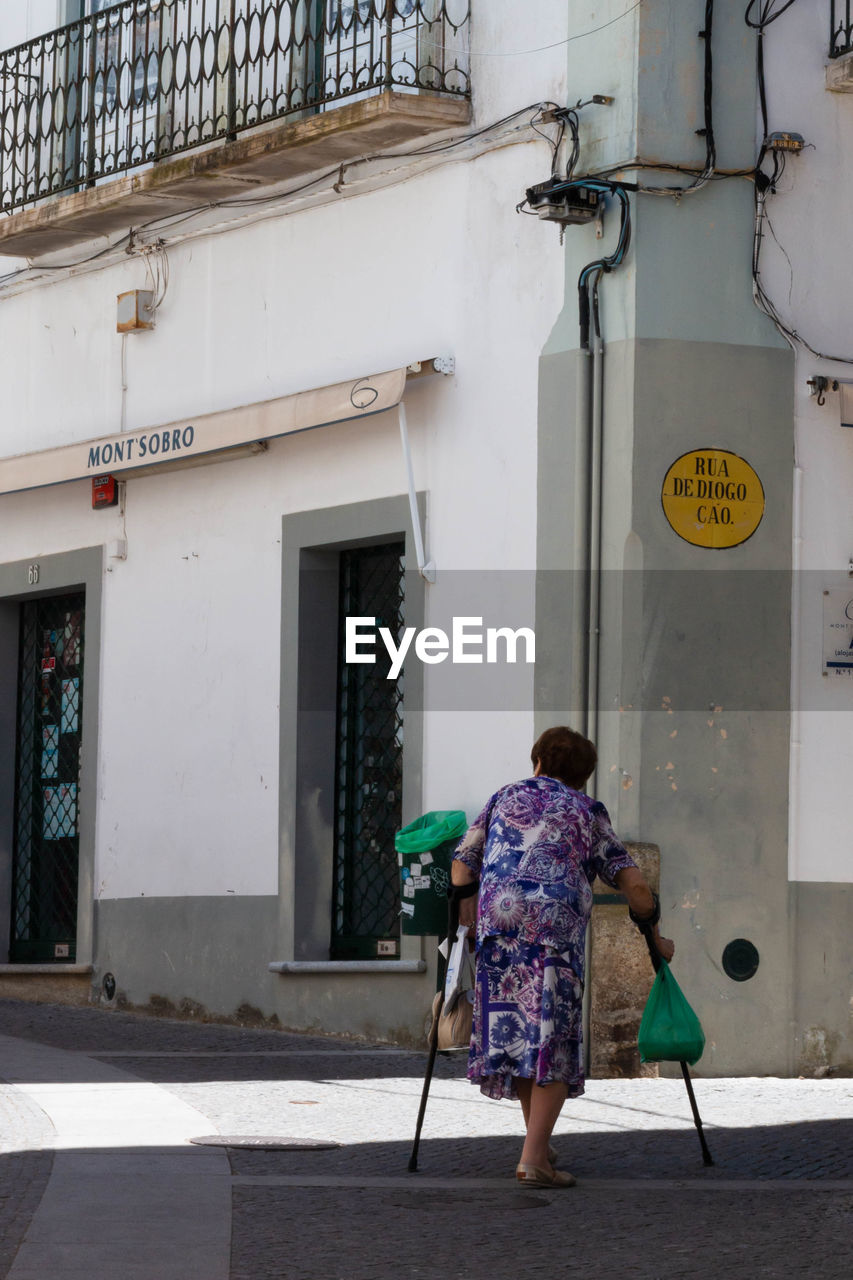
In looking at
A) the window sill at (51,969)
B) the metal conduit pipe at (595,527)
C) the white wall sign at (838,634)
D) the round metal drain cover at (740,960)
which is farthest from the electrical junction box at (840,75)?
the window sill at (51,969)

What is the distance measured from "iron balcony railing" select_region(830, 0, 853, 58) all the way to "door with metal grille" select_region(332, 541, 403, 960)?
3.66 meters

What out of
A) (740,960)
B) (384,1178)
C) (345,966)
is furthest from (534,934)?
(345,966)

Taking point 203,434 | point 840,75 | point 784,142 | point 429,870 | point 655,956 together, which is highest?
point 840,75

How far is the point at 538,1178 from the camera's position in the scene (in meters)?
7.40

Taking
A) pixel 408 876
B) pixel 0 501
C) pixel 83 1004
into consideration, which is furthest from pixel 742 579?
pixel 0 501

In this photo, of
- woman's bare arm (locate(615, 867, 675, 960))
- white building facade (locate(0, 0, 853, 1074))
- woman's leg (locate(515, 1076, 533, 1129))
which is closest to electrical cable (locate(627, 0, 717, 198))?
white building facade (locate(0, 0, 853, 1074))

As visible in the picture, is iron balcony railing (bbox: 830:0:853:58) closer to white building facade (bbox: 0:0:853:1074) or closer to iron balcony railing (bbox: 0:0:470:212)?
white building facade (bbox: 0:0:853:1074)

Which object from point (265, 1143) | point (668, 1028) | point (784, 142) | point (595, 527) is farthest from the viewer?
point (784, 142)

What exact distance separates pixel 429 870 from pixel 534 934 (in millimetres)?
3849

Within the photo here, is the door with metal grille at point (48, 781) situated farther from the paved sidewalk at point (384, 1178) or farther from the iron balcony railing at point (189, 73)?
the paved sidewalk at point (384, 1178)

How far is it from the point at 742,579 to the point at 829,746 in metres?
0.98

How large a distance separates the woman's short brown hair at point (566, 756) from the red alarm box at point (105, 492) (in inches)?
284

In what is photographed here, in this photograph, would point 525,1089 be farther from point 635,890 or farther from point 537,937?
point 635,890

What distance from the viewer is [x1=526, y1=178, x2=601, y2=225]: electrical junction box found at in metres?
11.0
